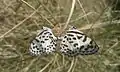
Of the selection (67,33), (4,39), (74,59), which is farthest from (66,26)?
(4,39)

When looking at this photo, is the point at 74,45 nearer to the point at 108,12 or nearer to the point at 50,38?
the point at 50,38
